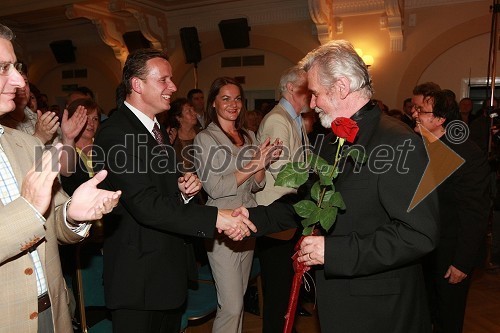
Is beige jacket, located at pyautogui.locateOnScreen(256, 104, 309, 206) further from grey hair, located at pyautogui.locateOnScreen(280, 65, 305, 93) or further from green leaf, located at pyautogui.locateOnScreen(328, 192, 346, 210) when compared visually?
green leaf, located at pyautogui.locateOnScreen(328, 192, 346, 210)

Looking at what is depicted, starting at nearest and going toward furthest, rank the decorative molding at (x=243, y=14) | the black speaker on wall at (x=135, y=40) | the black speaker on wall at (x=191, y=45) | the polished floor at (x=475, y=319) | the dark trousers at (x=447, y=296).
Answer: the dark trousers at (x=447, y=296), the polished floor at (x=475, y=319), the decorative molding at (x=243, y=14), the black speaker on wall at (x=191, y=45), the black speaker on wall at (x=135, y=40)

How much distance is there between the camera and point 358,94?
1672 millimetres

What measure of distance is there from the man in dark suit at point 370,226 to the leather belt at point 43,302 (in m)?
0.94

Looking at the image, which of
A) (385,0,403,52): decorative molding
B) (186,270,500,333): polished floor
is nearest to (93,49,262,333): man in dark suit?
(186,270,500,333): polished floor

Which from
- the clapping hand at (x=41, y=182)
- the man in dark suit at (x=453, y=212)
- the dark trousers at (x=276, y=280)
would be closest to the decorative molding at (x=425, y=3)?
the man in dark suit at (x=453, y=212)

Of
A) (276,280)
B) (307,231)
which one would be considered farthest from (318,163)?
(276,280)

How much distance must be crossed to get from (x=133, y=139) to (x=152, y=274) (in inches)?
24.8

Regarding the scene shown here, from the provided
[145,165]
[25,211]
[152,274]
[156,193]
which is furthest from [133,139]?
[25,211]

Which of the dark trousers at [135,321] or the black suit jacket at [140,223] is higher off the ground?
the black suit jacket at [140,223]

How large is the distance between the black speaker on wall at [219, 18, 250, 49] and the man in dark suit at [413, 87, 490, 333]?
6.82 metres

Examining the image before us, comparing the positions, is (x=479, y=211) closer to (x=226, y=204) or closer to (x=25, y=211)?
(x=226, y=204)

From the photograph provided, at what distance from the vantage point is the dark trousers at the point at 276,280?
2.75 m

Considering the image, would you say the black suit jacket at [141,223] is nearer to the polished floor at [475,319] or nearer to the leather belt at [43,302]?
the leather belt at [43,302]

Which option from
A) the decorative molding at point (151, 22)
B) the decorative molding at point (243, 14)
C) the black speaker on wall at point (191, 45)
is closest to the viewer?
the decorative molding at point (243, 14)
